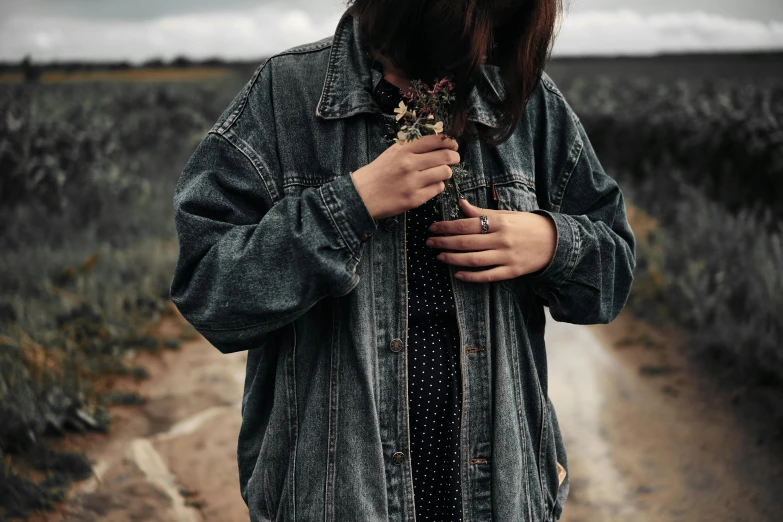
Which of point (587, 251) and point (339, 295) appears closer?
point (339, 295)

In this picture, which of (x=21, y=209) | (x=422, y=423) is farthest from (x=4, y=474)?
(x=21, y=209)

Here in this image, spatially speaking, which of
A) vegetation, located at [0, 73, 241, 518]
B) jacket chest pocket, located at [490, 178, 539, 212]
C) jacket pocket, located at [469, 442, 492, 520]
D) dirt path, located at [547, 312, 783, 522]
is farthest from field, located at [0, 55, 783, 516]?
jacket chest pocket, located at [490, 178, 539, 212]

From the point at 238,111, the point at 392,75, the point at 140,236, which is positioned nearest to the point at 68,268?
the point at 140,236

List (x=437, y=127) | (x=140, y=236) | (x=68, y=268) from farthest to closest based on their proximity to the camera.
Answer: (x=140, y=236) < (x=68, y=268) < (x=437, y=127)

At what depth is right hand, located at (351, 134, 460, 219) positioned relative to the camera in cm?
122

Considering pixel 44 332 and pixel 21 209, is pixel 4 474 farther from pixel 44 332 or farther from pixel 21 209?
pixel 21 209

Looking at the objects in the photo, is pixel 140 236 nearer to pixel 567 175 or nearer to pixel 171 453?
pixel 171 453

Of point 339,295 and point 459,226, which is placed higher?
point 459,226

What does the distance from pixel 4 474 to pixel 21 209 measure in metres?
3.71

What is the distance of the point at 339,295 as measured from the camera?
1235 millimetres

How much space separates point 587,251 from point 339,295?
0.53 meters

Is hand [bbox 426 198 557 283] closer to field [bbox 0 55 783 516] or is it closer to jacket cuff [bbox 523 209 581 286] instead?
jacket cuff [bbox 523 209 581 286]

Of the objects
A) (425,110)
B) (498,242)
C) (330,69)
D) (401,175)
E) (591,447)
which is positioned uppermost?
(330,69)

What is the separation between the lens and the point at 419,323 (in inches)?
54.7
